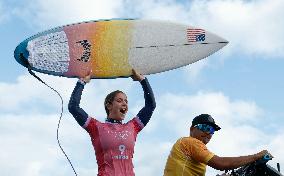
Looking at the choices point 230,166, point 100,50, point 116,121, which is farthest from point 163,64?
point 230,166

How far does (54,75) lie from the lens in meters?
7.11

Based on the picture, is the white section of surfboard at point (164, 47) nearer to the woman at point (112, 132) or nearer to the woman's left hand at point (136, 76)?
the woman's left hand at point (136, 76)

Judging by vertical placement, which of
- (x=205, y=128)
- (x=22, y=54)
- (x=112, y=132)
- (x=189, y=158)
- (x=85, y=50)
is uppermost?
(x=85, y=50)

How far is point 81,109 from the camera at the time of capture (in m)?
5.60

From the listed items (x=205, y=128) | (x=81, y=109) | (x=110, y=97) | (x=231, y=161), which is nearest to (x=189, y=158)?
(x=205, y=128)

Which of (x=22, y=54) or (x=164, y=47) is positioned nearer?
(x=22, y=54)

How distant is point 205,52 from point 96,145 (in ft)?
10.4

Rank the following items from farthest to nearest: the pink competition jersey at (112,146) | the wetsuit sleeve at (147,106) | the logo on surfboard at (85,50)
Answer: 1. the logo on surfboard at (85,50)
2. the wetsuit sleeve at (147,106)
3. the pink competition jersey at (112,146)

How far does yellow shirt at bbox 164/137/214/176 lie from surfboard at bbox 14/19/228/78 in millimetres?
1574

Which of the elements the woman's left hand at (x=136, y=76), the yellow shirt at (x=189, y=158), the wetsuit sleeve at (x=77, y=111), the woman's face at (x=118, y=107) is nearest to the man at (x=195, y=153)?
the yellow shirt at (x=189, y=158)

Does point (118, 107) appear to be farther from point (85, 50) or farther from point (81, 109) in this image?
point (85, 50)

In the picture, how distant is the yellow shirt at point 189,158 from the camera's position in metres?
5.64

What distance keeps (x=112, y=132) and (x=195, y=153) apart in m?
1.05

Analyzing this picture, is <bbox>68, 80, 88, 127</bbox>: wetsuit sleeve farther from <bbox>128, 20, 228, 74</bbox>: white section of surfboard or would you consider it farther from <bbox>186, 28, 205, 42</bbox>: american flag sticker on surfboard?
<bbox>186, 28, 205, 42</bbox>: american flag sticker on surfboard
